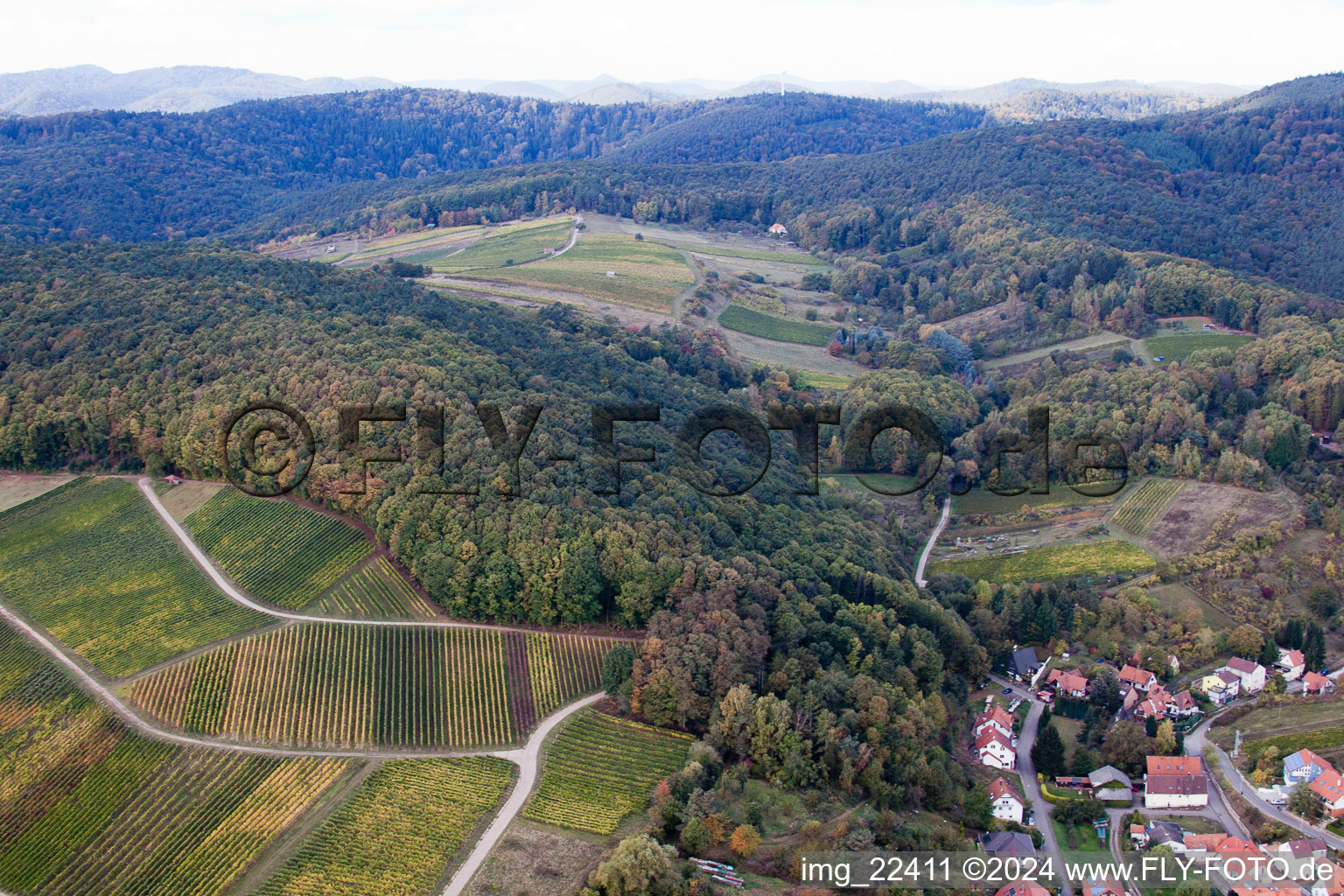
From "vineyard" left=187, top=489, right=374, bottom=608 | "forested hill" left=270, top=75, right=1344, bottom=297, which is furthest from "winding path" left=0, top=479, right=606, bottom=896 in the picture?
"forested hill" left=270, top=75, right=1344, bottom=297

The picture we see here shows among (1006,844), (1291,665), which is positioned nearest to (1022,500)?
(1291,665)

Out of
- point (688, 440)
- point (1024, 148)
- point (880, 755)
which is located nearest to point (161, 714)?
point (880, 755)

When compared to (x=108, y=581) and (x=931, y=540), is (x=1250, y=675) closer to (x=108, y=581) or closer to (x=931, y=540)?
(x=931, y=540)

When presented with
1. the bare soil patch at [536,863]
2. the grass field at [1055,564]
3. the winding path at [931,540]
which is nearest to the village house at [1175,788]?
the grass field at [1055,564]

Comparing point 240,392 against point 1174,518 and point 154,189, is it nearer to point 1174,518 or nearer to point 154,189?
point 1174,518

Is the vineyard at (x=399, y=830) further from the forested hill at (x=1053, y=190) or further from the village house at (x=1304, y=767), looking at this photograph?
the forested hill at (x=1053, y=190)

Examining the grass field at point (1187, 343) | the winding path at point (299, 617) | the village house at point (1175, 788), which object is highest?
the grass field at point (1187, 343)

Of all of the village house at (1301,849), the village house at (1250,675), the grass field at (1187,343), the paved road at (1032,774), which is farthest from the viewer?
the grass field at (1187,343)
